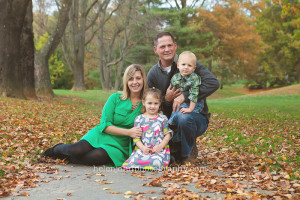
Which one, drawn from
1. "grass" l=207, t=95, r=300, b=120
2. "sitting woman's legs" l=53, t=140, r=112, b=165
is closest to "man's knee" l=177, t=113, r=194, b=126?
"sitting woman's legs" l=53, t=140, r=112, b=165

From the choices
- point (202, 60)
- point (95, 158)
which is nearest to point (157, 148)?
point (95, 158)

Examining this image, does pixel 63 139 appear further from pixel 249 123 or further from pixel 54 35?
pixel 54 35

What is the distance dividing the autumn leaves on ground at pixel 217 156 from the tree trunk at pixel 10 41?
2.13m

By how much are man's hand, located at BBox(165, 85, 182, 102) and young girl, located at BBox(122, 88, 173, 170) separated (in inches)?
17.5

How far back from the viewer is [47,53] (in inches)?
767

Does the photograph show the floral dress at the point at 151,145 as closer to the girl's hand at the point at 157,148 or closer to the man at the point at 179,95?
the girl's hand at the point at 157,148

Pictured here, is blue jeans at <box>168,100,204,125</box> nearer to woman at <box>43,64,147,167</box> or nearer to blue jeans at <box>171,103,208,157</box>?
blue jeans at <box>171,103,208,157</box>

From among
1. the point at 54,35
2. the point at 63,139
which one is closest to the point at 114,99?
the point at 63,139

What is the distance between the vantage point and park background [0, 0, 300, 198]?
609 cm

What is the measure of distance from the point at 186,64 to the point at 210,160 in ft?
6.49

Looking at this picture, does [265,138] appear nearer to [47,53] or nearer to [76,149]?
[76,149]

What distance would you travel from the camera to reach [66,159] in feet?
19.0

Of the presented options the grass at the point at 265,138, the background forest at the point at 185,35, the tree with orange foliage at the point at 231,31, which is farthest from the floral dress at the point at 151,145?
the tree with orange foliage at the point at 231,31

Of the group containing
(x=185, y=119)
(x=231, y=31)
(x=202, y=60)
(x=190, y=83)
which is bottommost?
(x=185, y=119)
